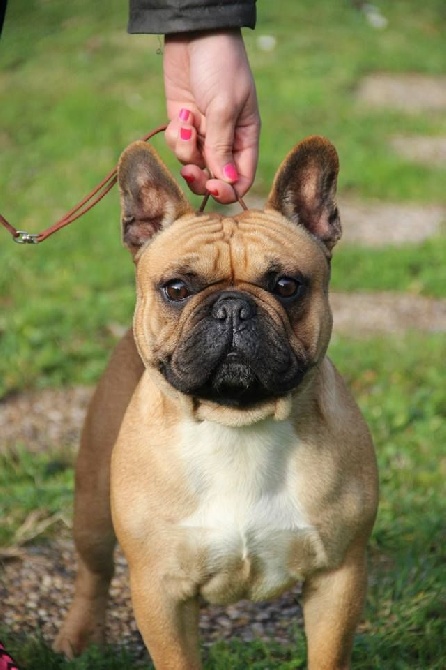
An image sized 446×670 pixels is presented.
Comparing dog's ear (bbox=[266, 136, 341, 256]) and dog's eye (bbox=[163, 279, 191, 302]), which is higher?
dog's ear (bbox=[266, 136, 341, 256])

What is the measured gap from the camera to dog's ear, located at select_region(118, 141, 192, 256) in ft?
10.8

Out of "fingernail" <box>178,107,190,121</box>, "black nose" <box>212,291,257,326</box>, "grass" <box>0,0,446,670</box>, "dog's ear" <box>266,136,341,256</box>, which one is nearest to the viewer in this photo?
"black nose" <box>212,291,257,326</box>

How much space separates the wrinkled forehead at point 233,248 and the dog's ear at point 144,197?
0.08m

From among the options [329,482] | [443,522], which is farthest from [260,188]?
[329,482]

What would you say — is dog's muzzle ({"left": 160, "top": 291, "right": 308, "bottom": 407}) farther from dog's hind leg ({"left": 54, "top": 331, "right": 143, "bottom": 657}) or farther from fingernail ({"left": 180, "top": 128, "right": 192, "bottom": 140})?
fingernail ({"left": 180, "top": 128, "right": 192, "bottom": 140})

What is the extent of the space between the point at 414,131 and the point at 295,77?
1919 mm

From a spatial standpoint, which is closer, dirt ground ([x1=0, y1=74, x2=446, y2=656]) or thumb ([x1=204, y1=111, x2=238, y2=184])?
thumb ([x1=204, y1=111, x2=238, y2=184])

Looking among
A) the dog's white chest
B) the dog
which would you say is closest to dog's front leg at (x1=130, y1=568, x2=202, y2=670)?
the dog

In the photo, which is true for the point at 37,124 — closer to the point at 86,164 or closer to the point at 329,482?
the point at 86,164

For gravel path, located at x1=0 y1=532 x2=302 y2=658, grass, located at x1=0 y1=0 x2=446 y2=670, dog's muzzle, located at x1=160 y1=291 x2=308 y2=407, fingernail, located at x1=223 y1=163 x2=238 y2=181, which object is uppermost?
fingernail, located at x1=223 y1=163 x2=238 y2=181

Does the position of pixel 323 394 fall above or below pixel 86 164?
above

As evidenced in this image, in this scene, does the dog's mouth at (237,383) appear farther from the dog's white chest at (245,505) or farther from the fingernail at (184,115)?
the fingernail at (184,115)

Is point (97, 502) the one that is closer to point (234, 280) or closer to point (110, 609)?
point (110, 609)

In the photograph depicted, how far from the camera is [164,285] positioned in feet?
10.4
